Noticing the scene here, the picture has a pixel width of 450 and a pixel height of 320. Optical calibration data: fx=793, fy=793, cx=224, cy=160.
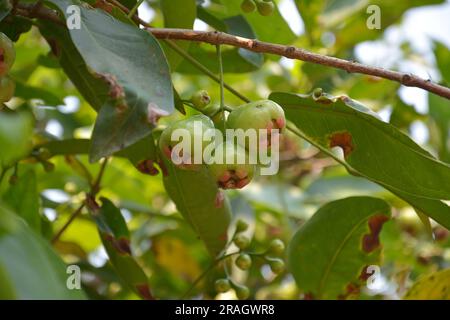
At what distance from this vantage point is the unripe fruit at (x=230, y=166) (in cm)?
110

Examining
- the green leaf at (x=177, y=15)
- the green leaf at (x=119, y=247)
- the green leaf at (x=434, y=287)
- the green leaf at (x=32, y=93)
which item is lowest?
the green leaf at (x=434, y=287)

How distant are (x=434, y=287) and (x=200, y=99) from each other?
2.26 ft

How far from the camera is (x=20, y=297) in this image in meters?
0.72

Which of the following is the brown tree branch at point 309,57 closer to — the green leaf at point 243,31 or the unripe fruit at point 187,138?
the unripe fruit at point 187,138

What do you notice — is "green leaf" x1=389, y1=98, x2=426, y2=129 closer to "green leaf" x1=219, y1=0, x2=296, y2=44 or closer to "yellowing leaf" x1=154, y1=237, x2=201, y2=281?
"green leaf" x1=219, y1=0, x2=296, y2=44

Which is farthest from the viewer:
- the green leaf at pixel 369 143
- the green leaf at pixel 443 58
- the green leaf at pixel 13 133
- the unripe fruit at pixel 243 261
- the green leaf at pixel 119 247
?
the green leaf at pixel 443 58

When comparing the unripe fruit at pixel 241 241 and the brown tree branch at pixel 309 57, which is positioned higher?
the brown tree branch at pixel 309 57

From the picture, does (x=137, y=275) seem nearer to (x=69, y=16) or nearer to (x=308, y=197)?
(x=69, y=16)

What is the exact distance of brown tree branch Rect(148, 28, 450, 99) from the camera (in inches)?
46.4

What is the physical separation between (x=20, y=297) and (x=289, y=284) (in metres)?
1.78

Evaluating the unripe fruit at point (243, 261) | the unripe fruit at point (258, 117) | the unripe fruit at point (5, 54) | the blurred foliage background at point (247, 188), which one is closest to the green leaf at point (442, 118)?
the blurred foliage background at point (247, 188)

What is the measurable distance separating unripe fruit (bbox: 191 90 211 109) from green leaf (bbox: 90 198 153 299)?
1.21 ft

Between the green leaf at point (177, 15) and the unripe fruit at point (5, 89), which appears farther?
the green leaf at point (177, 15)

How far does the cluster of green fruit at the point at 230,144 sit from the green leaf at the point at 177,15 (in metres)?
0.26
